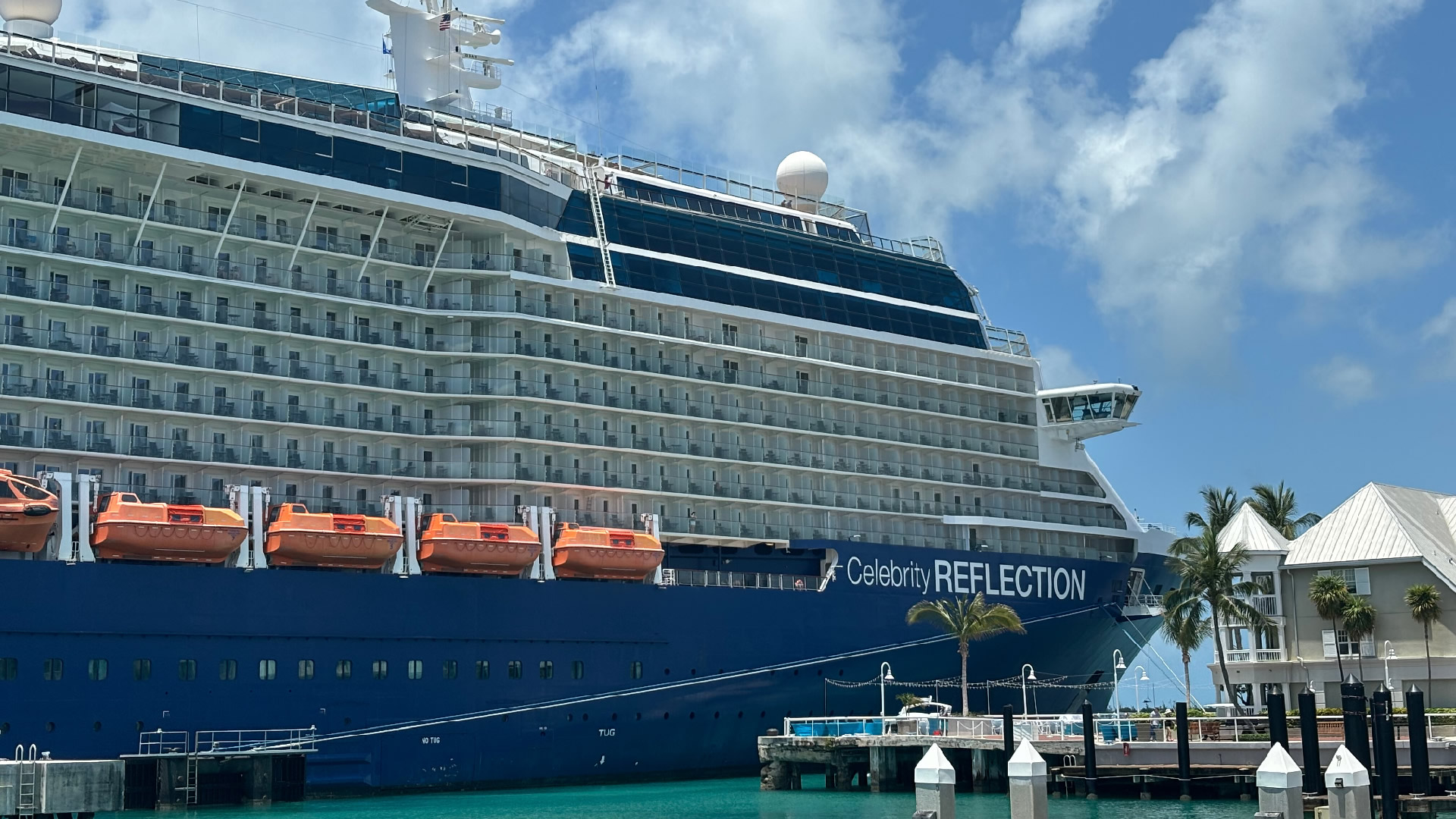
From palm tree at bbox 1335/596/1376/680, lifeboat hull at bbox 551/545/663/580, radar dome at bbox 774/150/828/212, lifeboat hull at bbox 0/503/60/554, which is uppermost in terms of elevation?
radar dome at bbox 774/150/828/212

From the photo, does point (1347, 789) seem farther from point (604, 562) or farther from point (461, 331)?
point (461, 331)

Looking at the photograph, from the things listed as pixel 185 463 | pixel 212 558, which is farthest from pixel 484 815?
pixel 185 463

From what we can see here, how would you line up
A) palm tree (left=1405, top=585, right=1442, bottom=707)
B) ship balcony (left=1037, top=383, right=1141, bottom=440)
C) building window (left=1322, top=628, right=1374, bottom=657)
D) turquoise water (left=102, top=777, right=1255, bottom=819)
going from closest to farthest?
turquoise water (left=102, top=777, right=1255, bottom=819) → palm tree (left=1405, top=585, right=1442, bottom=707) → building window (left=1322, top=628, right=1374, bottom=657) → ship balcony (left=1037, top=383, right=1141, bottom=440)

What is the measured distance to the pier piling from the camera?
33344 mm

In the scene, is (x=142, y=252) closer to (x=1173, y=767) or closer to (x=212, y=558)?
(x=212, y=558)

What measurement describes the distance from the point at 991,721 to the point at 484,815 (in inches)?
537

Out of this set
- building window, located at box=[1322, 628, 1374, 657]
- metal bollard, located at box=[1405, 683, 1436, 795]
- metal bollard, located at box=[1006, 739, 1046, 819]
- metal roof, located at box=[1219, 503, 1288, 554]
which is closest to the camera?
metal bollard, located at box=[1006, 739, 1046, 819]

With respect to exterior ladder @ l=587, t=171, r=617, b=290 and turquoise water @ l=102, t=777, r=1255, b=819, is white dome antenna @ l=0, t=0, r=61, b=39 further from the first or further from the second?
turquoise water @ l=102, t=777, r=1255, b=819

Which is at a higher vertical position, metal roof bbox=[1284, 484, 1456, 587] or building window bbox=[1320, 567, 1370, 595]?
metal roof bbox=[1284, 484, 1456, 587]

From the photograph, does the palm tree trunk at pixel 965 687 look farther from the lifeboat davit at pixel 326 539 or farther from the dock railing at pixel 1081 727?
the lifeboat davit at pixel 326 539

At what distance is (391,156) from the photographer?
46.3m

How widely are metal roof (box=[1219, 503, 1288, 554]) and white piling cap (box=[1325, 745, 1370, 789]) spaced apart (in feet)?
81.3

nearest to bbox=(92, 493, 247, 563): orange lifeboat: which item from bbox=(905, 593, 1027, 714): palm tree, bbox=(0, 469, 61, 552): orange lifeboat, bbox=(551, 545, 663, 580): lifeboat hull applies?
bbox=(0, 469, 61, 552): orange lifeboat

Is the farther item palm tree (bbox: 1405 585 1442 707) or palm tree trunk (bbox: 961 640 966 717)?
palm tree trunk (bbox: 961 640 966 717)
